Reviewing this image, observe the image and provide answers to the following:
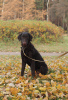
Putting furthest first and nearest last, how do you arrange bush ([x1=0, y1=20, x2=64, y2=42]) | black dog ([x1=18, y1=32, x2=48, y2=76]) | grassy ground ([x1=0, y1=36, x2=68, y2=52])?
bush ([x1=0, y1=20, x2=64, y2=42]) → grassy ground ([x1=0, y1=36, x2=68, y2=52]) → black dog ([x1=18, y1=32, x2=48, y2=76])

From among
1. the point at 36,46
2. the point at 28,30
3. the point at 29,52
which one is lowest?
the point at 36,46

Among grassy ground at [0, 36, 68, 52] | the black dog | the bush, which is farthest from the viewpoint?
the bush

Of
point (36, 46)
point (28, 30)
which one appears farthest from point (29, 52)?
point (28, 30)

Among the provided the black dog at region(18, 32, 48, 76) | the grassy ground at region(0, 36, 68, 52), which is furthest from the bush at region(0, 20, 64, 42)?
the black dog at region(18, 32, 48, 76)

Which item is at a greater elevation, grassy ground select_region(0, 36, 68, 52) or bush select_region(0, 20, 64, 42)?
bush select_region(0, 20, 64, 42)

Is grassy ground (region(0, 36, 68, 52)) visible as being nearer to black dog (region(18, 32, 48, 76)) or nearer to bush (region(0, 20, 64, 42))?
bush (region(0, 20, 64, 42))

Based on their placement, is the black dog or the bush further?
the bush

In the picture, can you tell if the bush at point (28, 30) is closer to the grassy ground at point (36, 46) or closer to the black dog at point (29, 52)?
the grassy ground at point (36, 46)

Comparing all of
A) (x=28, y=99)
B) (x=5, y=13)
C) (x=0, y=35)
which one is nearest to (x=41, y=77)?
(x=28, y=99)

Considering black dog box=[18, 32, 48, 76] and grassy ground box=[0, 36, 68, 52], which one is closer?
black dog box=[18, 32, 48, 76]

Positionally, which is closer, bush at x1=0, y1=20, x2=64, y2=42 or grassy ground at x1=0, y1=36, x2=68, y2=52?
grassy ground at x1=0, y1=36, x2=68, y2=52

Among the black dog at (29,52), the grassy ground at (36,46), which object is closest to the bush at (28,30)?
the grassy ground at (36,46)

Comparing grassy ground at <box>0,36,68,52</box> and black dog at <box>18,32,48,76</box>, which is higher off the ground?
black dog at <box>18,32,48,76</box>

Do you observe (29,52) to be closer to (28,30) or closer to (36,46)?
(36,46)
